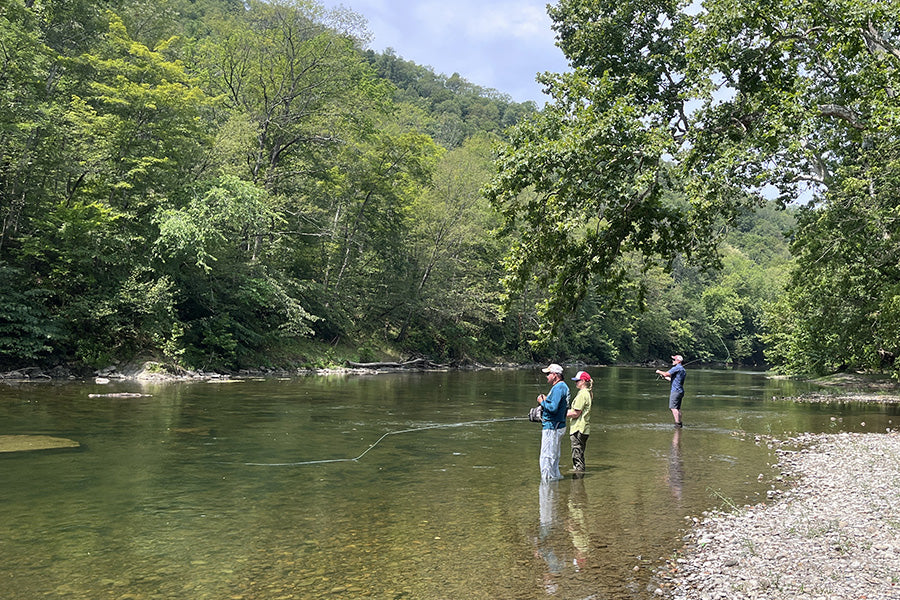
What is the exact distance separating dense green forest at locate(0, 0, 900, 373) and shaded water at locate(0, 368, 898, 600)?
3.10 meters

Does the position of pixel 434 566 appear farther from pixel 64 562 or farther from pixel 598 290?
pixel 598 290

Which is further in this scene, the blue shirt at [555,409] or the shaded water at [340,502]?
the blue shirt at [555,409]

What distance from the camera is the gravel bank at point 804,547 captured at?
576 centimetres

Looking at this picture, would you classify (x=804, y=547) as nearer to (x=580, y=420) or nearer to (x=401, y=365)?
(x=580, y=420)

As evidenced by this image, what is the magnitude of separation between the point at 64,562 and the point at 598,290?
8323mm

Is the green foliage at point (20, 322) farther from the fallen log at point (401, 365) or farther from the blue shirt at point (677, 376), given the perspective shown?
the blue shirt at point (677, 376)

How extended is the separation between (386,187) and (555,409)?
36224 millimetres

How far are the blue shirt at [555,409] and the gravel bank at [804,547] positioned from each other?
273 cm

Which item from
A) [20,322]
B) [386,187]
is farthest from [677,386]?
[386,187]

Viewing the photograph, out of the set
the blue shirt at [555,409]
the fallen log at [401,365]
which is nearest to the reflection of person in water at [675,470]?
the blue shirt at [555,409]

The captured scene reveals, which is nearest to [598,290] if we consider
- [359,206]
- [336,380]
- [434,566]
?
[434,566]

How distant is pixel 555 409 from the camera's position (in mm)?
10516

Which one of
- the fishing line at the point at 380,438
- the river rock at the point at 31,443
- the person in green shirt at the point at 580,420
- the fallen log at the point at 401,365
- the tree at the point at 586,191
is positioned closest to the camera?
the tree at the point at 586,191

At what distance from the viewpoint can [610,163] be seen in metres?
10.2
